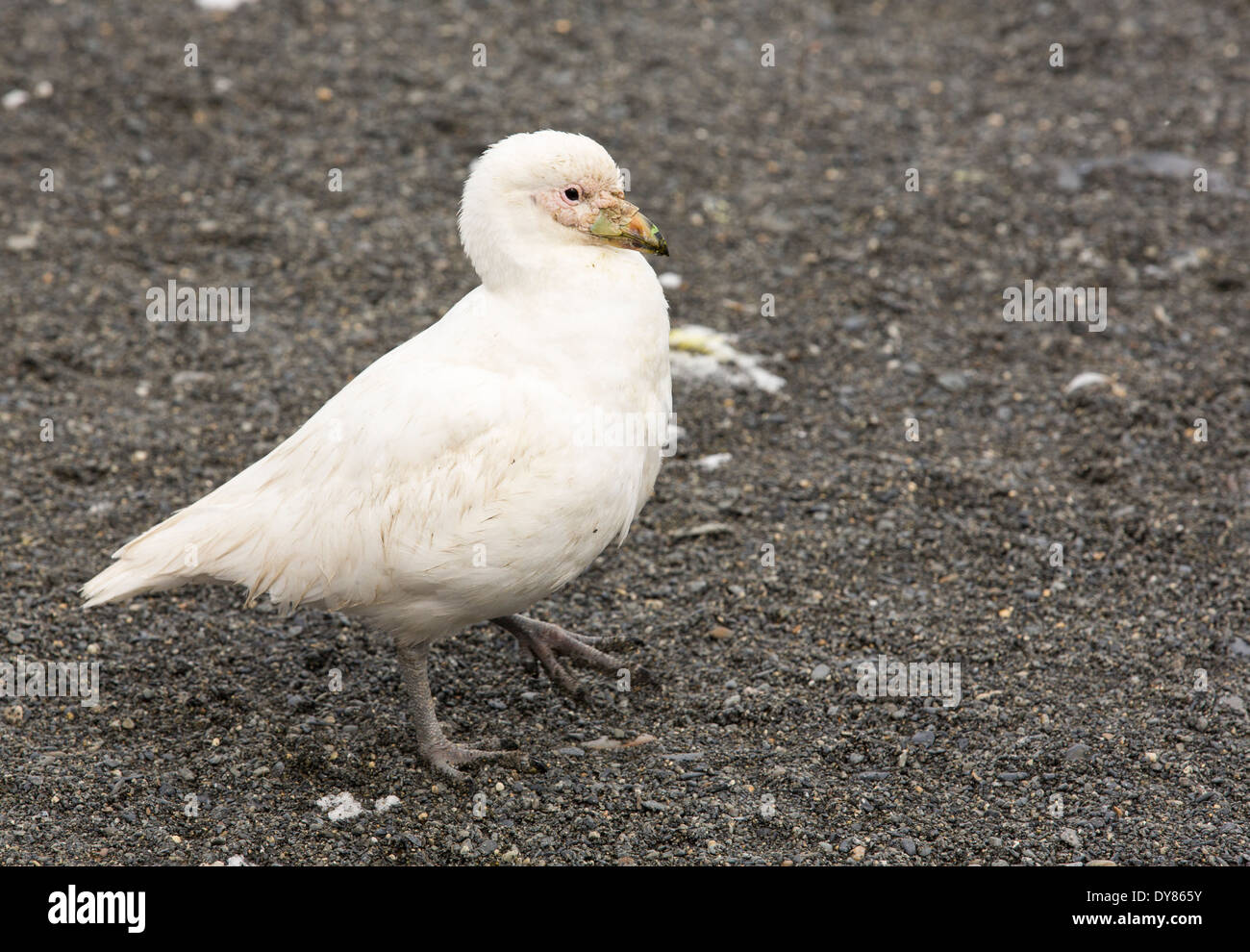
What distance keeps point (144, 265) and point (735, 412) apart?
13.9ft

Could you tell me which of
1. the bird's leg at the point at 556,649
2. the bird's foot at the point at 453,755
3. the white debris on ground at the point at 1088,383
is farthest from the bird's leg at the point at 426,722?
the white debris on ground at the point at 1088,383

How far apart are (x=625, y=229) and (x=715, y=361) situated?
2944 mm

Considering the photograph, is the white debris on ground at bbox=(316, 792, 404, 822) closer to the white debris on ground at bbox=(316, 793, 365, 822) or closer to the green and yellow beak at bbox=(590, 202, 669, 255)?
the white debris on ground at bbox=(316, 793, 365, 822)

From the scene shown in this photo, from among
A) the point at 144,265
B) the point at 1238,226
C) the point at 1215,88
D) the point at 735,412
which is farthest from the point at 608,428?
the point at 1215,88

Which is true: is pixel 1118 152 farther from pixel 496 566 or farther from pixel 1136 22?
pixel 496 566

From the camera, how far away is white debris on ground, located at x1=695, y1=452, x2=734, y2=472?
7492 millimetres

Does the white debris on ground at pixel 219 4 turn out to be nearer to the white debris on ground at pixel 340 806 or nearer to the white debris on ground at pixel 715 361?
the white debris on ground at pixel 715 361

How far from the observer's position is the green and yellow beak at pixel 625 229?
17.5 feet

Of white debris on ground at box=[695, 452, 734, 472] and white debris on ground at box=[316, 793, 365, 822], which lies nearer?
white debris on ground at box=[316, 793, 365, 822]

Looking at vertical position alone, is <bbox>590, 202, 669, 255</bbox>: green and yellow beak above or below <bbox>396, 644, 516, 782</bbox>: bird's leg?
above

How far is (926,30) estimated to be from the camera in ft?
38.0

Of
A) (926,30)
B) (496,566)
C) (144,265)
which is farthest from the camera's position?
(926,30)

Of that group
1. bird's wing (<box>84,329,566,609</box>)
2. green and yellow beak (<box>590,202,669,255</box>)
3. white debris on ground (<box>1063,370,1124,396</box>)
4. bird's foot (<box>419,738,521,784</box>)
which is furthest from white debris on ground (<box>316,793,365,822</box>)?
white debris on ground (<box>1063,370,1124,396</box>)

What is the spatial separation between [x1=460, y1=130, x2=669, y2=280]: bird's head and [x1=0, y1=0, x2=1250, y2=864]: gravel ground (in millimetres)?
2084
